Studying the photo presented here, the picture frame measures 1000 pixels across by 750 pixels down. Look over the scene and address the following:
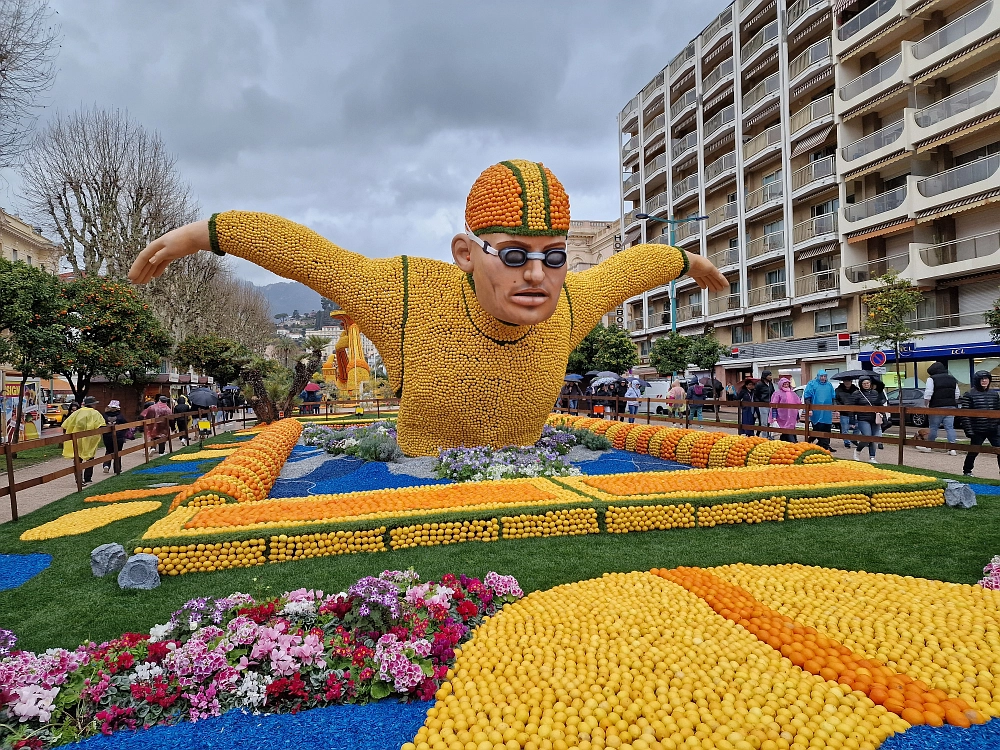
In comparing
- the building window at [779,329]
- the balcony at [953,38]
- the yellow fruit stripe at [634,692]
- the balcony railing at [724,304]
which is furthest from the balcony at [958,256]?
the yellow fruit stripe at [634,692]

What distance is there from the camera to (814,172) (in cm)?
2761

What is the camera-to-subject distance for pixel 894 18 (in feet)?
75.5

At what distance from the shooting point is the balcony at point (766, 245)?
1183 inches

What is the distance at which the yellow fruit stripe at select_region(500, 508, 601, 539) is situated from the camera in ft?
18.5

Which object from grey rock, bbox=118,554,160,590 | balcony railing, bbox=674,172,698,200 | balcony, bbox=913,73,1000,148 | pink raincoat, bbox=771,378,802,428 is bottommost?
grey rock, bbox=118,554,160,590

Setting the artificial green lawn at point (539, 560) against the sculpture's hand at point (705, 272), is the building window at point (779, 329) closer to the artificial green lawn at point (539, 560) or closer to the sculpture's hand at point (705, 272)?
the sculpture's hand at point (705, 272)

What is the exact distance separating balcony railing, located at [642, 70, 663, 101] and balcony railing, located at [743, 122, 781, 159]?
11335 mm

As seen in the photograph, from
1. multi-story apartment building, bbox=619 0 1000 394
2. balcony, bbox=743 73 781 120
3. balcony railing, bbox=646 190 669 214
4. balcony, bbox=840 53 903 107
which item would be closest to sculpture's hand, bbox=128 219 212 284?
multi-story apartment building, bbox=619 0 1000 394

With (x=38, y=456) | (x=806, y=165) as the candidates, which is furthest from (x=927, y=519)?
(x=806, y=165)

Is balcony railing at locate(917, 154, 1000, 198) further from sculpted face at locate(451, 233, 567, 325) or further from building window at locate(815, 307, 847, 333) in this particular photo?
sculpted face at locate(451, 233, 567, 325)

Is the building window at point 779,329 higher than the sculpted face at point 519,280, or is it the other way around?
the building window at point 779,329

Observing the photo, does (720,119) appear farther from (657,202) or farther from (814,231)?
(814,231)

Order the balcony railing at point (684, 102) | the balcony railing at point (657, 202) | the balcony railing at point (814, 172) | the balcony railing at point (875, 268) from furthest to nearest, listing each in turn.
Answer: the balcony railing at point (657, 202) → the balcony railing at point (684, 102) → the balcony railing at point (814, 172) → the balcony railing at point (875, 268)

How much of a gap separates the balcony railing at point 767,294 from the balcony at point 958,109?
9322 mm
